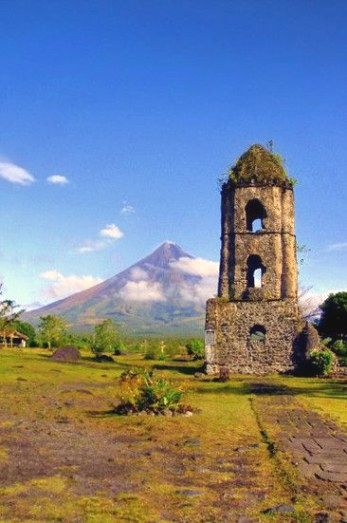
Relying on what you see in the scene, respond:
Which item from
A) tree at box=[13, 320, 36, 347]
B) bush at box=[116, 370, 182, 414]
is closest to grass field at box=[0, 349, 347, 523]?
bush at box=[116, 370, 182, 414]

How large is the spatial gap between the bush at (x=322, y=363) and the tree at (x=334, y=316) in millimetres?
19342

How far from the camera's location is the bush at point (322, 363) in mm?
23078

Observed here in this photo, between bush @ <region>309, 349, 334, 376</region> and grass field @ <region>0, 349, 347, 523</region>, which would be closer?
Answer: grass field @ <region>0, 349, 347, 523</region>

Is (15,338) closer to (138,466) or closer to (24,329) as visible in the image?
(24,329)

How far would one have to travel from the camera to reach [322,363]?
23.1 metres

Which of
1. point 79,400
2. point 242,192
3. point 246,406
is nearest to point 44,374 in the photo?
point 79,400

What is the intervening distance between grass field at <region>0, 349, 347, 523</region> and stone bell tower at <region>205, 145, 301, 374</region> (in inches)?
416

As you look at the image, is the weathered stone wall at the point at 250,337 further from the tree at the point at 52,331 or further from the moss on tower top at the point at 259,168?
the tree at the point at 52,331

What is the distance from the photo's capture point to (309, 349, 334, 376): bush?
23078mm

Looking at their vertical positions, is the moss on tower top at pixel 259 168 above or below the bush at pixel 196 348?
above

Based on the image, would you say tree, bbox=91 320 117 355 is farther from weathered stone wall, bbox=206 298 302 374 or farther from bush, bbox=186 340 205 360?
weathered stone wall, bbox=206 298 302 374

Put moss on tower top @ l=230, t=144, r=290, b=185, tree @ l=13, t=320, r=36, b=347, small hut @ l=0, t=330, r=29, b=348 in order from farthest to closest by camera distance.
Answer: tree @ l=13, t=320, r=36, b=347
small hut @ l=0, t=330, r=29, b=348
moss on tower top @ l=230, t=144, r=290, b=185

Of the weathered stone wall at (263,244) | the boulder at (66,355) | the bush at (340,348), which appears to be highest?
the weathered stone wall at (263,244)

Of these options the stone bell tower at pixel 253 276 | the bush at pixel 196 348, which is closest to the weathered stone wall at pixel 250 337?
the stone bell tower at pixel 253 276
